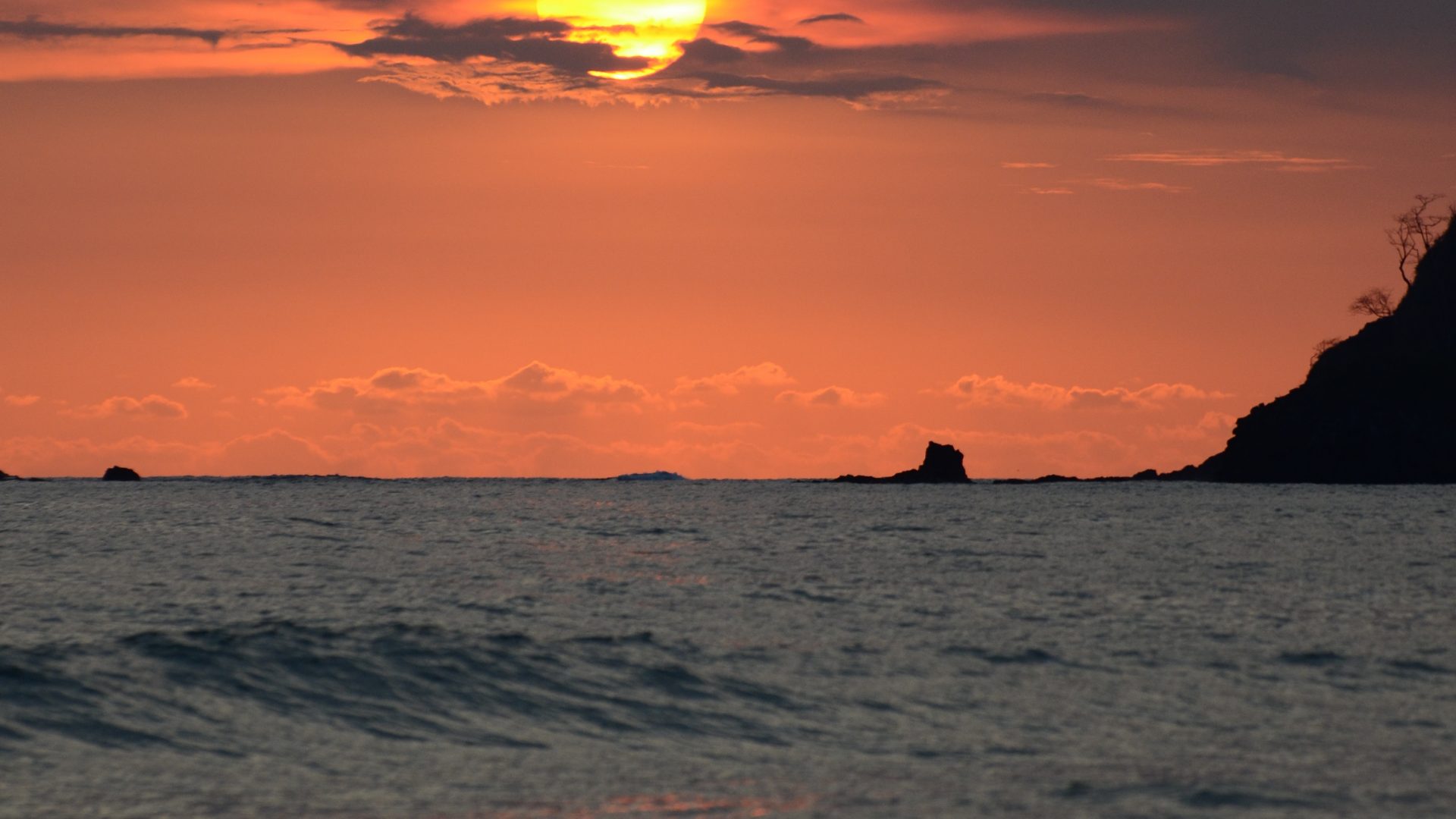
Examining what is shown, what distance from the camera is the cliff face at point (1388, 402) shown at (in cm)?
16462

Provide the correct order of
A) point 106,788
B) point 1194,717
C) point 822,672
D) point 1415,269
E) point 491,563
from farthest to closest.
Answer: point 1415,269
point 491,563
point 822,672
point 1194,717
point 106,788

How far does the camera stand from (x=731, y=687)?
2877cm

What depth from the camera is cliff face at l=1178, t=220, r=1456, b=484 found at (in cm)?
16462

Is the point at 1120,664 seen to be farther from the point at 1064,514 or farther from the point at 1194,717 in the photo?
the point at 1064,514

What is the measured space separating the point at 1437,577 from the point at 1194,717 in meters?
32.4

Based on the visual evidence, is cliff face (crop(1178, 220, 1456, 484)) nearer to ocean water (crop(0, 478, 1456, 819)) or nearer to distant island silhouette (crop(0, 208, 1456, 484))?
distant island silhouette (crop(0, 208, 1456, 484))

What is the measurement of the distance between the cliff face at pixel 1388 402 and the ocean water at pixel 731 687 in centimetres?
11483

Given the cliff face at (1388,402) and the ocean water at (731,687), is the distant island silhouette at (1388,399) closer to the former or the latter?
the cliff face at (1388,402)

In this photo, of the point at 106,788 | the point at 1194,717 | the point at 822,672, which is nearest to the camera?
the point at 106,788

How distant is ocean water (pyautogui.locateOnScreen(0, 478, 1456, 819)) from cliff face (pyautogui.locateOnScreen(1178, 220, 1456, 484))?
115 meters

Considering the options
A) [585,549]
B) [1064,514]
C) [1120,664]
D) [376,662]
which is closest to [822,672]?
[1120,664]

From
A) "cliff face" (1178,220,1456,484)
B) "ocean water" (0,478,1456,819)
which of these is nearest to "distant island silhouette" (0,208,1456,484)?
"cliff face" (1178,220,1456,484)

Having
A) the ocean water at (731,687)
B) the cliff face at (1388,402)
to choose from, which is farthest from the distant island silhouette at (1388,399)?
the ocean water at (731,687)

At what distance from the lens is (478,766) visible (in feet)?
72.1
